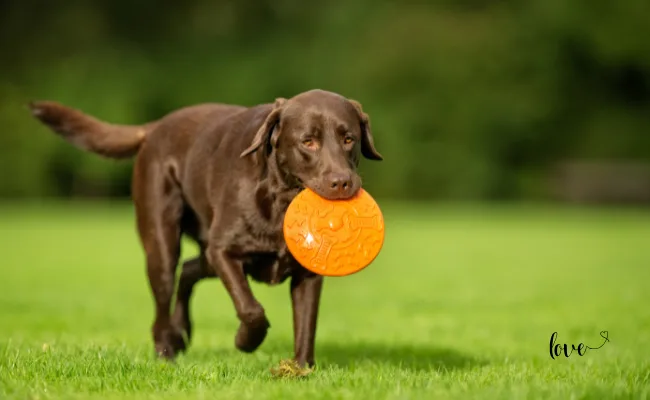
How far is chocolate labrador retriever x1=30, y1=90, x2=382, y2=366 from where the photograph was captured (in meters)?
4.85

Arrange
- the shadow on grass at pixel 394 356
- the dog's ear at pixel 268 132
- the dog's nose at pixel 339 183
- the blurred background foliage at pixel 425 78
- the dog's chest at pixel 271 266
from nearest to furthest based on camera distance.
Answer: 1. the dog's nose at pixel 339 183
2. the dog's ear at pixel 268 132
3. the dog's chest at pixel 271 266
4. the shadow on grass at pixel 394 356
5. the blurred background foliage at pixel 425 78

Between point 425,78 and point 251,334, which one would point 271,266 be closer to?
point 251,334

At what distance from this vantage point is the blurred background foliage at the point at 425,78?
37406 millimetres

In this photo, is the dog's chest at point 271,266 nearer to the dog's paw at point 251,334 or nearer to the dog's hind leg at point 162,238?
the dog's paw at point 251,334

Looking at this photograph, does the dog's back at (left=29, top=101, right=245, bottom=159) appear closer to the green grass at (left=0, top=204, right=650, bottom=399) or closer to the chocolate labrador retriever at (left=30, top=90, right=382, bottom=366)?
the chocolate labrador retriever at (left=30, top=90, right=382, bottom=366)

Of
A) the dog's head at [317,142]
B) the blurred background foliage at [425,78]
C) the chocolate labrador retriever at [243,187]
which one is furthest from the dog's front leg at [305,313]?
the blurred background foliage at [425,78]

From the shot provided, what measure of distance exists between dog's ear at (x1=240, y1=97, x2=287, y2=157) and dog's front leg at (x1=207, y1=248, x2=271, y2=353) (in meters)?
0.57

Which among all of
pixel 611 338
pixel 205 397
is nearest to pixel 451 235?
pixel 611 338

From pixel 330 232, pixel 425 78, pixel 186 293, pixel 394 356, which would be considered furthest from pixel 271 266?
pixel 425 78

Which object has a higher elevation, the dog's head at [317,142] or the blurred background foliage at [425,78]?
the dog's head at [317,142]

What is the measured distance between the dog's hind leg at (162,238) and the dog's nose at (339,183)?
5.57ft

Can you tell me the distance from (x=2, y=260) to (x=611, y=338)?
10336 mm

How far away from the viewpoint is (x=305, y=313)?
514 centimetres

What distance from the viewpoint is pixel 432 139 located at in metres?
38.3
